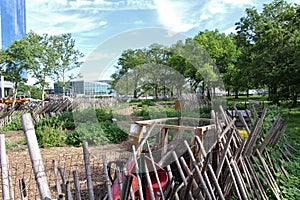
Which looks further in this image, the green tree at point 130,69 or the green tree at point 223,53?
the green tree at point 223,53

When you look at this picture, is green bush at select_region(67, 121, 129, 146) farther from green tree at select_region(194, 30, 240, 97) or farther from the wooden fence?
green tree at select_region(194, 30, 240, 97)

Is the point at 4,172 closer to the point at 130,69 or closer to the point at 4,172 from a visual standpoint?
the point at 4,172

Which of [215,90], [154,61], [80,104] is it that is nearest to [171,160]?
[154,61]

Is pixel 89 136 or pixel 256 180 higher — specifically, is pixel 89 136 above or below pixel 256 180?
below

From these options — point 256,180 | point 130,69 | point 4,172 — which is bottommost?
point 256,180

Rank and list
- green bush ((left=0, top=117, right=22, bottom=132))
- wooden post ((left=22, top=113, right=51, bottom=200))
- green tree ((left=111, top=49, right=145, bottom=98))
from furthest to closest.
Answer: green bush ((left=0, top=117, right=22, bottom=132))
green tree ((left=111, top=49, right=145, bottom=98))
wooden post ((left=22, top=113, right=51, bottom=200))

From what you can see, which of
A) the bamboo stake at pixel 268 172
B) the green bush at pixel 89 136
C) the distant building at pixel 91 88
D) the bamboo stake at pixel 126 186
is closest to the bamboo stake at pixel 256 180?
the bamboo stake at pixel 268 172

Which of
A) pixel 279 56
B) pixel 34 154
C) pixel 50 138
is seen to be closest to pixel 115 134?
pixel 50 138

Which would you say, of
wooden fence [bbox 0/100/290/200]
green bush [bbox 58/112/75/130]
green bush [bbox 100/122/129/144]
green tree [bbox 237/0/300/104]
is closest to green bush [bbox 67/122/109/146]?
green bush [bbox 100/122/129/144]

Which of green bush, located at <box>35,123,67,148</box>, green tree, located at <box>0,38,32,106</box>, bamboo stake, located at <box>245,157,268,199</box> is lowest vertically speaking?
green bush, located at <box>35,123,67,148</box>

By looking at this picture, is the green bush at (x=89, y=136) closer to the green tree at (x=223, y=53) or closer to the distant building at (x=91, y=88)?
the distant building at (x=91, y=88)

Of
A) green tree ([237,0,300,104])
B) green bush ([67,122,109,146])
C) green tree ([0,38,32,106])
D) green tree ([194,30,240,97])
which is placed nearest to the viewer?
green bush ([67,122,109,146])

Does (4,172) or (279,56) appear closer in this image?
(4,172)

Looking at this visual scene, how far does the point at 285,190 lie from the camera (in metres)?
3.36
